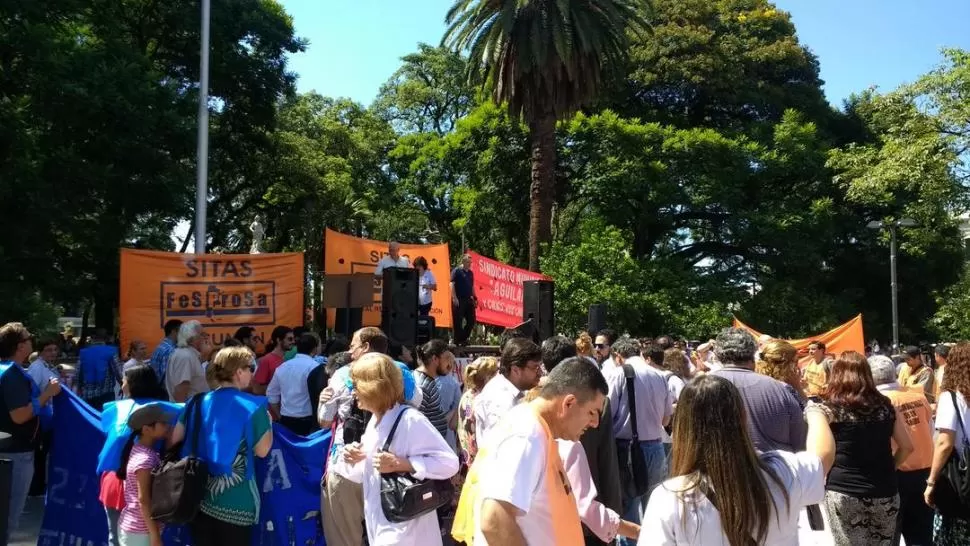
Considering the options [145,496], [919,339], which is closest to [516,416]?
[145,496]

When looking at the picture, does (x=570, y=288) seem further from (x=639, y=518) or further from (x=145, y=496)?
(x=145, y=496)

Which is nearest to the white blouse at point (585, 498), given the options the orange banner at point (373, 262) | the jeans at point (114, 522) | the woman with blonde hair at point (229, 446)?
the woman with blonde hair at point (229, 446)

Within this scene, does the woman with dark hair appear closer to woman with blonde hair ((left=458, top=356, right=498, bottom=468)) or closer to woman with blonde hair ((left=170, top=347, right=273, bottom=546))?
woman with blonde hair ((left=458, top=356, right=498, bottom=468))

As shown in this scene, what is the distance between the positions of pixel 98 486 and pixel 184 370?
88.0 inches

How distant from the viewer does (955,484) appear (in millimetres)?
5398

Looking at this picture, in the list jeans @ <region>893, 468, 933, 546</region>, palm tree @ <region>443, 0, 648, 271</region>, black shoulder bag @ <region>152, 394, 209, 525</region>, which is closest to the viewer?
black shoulder bag @ <region>152, 394, 209, 525</region>

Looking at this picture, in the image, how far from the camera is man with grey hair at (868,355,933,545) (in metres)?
6.13

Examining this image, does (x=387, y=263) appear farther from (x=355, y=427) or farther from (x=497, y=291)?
(x=355, y=427)

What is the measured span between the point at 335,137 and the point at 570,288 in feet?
53.1

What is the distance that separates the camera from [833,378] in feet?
16.8

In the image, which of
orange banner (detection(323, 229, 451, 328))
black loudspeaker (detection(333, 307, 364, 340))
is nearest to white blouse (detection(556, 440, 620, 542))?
black loudspeaker (detection(333, 307, 364, 340))

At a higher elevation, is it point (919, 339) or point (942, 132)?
point (942, 132)

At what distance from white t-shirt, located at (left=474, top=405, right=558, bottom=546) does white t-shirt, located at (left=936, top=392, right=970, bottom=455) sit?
361cm

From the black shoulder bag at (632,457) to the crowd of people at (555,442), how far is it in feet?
0.06
